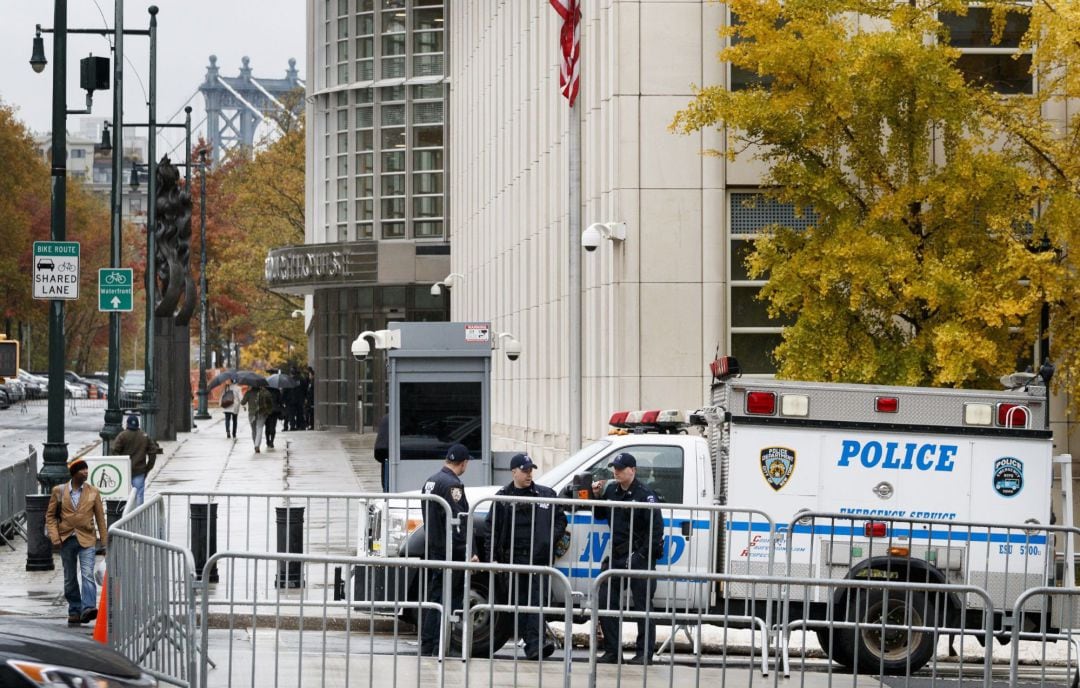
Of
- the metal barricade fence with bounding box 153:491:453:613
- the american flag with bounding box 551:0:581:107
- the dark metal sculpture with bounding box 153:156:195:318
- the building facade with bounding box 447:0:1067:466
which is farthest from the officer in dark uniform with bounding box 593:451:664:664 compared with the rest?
the dark metal sculpture with bounding box 153:156:195:318

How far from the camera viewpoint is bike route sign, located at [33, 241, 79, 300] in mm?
21328

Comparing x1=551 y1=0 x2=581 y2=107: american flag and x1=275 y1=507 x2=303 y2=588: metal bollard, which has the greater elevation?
x1=551 y1=0 x2=581 y2=107: american flag

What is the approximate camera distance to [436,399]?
928 inches

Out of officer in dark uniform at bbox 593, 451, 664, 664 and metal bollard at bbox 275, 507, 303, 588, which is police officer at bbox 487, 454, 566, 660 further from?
metal bollard at bbox 275, 507, 303, 588

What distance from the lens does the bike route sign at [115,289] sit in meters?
27.6

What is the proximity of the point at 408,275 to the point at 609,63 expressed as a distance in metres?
30.3

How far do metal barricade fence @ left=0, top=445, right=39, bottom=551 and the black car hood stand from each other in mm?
13733

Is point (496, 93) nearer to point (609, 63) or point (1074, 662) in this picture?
point (609, 63)

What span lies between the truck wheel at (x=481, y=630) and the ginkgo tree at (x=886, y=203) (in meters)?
6.59

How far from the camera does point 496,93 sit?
1690 inches

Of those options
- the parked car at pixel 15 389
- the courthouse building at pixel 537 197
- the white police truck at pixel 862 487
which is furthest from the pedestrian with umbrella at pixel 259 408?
the parked car at pixel 15 389

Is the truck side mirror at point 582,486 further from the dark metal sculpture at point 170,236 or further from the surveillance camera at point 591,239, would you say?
the dark metal sculpture at point 170,236

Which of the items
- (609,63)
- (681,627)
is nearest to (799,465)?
(681,627)

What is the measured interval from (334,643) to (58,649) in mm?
3448
